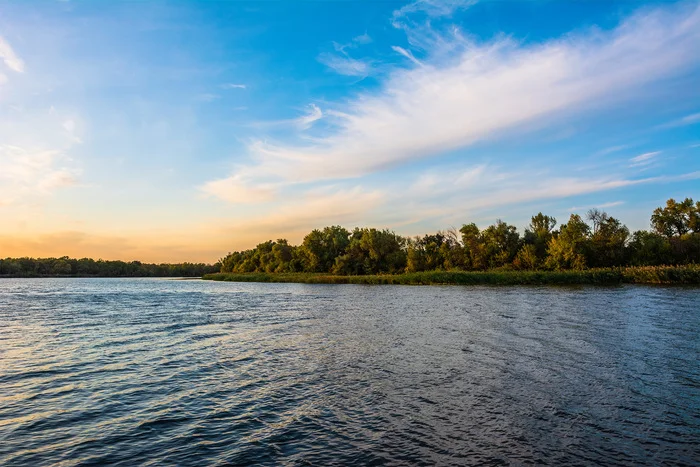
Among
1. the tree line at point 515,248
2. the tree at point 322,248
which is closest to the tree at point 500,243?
the tree line at point 515,248

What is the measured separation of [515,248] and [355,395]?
107 metres

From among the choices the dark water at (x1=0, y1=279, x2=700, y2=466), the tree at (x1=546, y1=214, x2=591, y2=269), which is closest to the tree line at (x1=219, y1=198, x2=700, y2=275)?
the tree at (x1=546, y1=214, x2=591, y2=269)

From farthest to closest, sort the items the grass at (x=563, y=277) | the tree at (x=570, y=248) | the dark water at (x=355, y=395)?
the tree at (x=570, y=248)
the grass at (x=563, y=277)
the dark water at (x=355, y=395)

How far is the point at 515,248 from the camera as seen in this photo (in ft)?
368

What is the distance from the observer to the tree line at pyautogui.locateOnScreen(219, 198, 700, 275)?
92938 millimetres

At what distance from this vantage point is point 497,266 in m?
110

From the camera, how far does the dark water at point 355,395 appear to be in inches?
377

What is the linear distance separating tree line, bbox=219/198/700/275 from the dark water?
7715 centimetres

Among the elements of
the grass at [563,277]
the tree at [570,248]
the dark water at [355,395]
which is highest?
the tree at [570,248]

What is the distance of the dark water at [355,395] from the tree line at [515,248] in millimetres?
77148

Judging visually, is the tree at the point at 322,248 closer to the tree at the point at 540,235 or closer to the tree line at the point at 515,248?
the tree line at the point at 515,248

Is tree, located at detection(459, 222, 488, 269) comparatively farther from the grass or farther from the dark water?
the dark water

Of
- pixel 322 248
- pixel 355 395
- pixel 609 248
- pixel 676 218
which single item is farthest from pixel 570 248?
pixel 355 395

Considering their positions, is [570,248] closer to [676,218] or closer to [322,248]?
[676,218]
